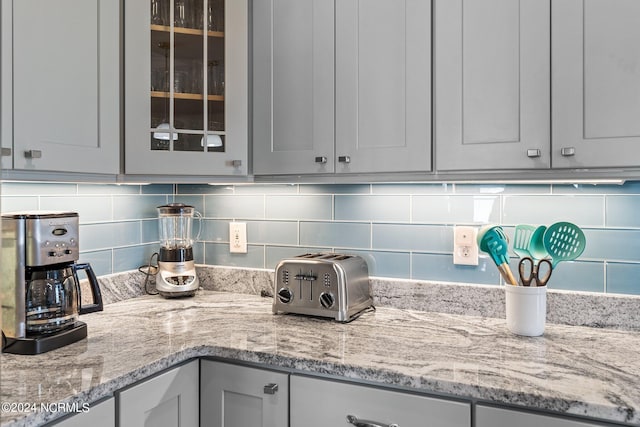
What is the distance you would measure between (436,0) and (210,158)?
906mm

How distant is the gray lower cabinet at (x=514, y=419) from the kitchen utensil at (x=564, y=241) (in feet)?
1.81

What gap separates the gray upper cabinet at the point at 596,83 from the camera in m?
1.37

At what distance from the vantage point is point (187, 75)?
1.80 m

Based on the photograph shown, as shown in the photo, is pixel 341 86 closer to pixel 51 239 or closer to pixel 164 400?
pixel 51 239

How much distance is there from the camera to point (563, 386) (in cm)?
117

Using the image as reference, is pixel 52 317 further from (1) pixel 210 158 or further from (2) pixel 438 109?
(2) pixel 438 109

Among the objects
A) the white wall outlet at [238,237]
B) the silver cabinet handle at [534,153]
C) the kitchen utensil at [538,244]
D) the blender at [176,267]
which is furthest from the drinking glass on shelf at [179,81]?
the kitchen utensil at [538,244]

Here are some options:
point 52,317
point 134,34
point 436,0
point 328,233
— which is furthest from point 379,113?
point 52,317

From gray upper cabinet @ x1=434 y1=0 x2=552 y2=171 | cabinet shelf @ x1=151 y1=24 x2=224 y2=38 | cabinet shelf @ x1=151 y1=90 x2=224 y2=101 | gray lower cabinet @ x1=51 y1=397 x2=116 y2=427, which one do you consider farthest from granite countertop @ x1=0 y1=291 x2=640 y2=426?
cabinet shelf @ x1=151 y1=24 x2=224 y2=38

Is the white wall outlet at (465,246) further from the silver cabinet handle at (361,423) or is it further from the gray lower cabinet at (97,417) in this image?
the gray lower cabinet at (97,417)

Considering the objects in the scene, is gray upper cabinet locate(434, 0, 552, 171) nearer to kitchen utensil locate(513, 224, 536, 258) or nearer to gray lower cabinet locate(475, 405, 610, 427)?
kitchen utensil locate(513, 224, 536, 258)

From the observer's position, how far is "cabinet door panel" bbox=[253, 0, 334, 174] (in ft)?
5.72

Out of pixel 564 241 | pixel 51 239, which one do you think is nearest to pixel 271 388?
pixel 51 239

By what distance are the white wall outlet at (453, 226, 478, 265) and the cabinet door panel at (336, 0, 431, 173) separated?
13.9 inches
